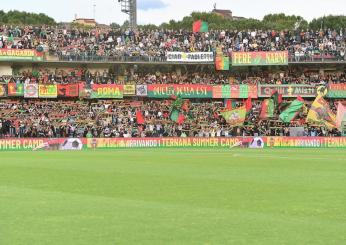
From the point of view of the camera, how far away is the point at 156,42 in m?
79.6

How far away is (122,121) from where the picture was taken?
6744 centimetres

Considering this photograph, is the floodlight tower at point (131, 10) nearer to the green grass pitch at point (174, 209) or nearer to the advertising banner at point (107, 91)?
the advertising banner at point (107, 91)

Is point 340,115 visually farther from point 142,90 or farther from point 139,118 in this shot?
point 142,90

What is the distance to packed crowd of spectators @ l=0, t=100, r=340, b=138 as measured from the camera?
63656 mm

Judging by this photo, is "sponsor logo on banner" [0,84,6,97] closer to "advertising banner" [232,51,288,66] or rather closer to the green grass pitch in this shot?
"advertising banner" [232,51,288,66]

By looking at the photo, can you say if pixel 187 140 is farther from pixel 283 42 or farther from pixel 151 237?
pixel 151 237

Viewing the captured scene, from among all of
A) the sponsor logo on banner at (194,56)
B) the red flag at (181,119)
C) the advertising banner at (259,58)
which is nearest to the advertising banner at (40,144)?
the red flag at (181,119)

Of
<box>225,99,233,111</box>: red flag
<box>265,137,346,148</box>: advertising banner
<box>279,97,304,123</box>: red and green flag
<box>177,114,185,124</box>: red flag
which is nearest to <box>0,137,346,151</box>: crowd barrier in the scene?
<box>265,137,346,148</box>: advertising banner

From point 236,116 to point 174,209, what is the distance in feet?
170

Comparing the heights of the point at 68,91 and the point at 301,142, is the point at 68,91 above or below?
above

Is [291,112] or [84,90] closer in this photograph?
[291,112]

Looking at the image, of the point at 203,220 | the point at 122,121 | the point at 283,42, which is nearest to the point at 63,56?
the point at 122,121

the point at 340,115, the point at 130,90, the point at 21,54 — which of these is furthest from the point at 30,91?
the point at 340,115

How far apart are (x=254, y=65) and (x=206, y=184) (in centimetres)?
5746
